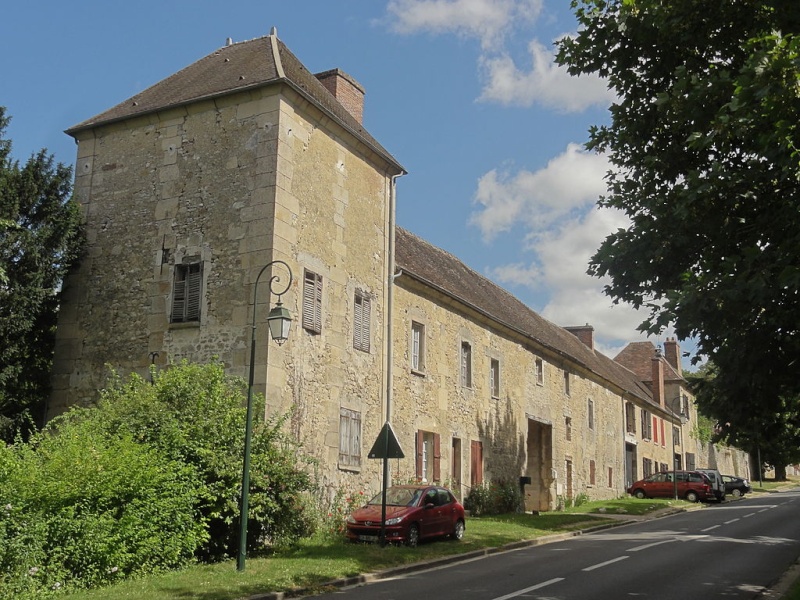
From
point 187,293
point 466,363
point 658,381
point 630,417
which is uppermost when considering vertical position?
point 658,381

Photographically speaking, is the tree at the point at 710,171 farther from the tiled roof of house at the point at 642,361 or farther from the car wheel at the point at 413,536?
the tiled roof of house at the point at 642,361

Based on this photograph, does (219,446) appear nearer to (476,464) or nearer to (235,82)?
(235,82)

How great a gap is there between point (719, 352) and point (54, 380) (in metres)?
14.5

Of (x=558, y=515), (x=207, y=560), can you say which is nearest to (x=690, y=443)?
(x=558, y=515)

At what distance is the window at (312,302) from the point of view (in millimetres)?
17534

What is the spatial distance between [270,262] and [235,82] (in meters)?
5.20

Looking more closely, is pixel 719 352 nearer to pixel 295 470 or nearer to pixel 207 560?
pixel 295 470

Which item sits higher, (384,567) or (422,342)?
(422,342)

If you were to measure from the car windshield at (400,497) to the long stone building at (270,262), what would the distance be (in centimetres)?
108

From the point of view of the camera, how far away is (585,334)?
44.7 m

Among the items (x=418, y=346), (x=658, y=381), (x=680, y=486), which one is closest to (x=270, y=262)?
(x=418, y=346)

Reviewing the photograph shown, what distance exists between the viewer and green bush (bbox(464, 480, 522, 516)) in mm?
24031

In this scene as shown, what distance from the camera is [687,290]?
8.98 m

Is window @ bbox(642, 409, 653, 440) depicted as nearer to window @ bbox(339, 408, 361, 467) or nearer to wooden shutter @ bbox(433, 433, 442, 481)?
wooden shutter @ bbox(433, 433, 442, 481)
